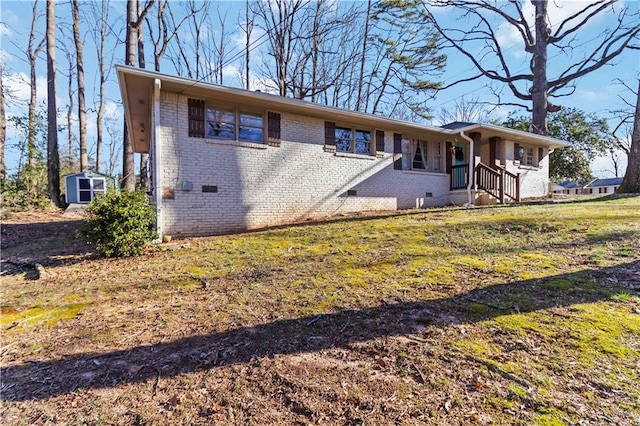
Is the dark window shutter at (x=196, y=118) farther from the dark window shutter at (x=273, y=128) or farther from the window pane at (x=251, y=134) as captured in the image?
the dark window shutter at (x=273, y=128)

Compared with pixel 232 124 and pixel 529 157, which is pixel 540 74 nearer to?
pixel 529 157

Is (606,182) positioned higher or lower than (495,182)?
higher

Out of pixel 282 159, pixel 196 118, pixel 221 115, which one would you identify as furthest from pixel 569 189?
pixel 196 118

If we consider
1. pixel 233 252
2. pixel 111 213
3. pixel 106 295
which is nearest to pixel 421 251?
pixel 233 252

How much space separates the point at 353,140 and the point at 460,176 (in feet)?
16.2

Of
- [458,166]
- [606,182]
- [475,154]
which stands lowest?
[458,166]

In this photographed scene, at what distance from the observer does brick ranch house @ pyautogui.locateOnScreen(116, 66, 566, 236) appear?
Result: 7.59 metres

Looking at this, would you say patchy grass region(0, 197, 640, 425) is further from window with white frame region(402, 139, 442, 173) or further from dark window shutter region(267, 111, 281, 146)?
window with white frame region(402, 139, 442, 173)

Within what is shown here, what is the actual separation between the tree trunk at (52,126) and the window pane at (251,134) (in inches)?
380

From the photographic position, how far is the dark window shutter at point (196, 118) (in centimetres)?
782

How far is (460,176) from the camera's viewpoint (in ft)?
41.7

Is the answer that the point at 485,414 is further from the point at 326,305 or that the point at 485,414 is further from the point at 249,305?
the point at 249,305

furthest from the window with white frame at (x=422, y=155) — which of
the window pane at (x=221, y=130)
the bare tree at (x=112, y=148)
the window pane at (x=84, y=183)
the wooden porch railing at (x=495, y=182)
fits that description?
the bare tree at (x=112, y=148)

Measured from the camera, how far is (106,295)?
155 inches
